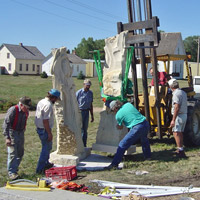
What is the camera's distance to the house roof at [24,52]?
53.6 m

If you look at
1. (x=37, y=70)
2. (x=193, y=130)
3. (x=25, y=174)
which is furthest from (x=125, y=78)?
(x=37, y=70)

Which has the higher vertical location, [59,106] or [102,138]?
[59,106]

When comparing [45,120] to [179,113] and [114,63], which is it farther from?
[179,113]

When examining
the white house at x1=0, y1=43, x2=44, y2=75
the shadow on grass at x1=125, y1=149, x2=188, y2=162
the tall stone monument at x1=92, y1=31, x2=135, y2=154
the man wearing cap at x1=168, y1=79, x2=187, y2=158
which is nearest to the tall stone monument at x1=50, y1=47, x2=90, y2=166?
the tall stone monument at x1=92, y1=31, x2=135, y2=154

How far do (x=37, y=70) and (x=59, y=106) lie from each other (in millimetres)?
50255

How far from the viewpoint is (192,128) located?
8578 millimetres

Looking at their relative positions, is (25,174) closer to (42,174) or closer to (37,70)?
(42,174)

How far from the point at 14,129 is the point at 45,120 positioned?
1.87 feet

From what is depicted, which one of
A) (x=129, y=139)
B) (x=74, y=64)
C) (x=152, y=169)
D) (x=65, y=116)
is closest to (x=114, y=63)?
(x=65, y=116)

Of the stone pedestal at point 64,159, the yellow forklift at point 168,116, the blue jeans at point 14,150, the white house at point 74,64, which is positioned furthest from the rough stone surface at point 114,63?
the white house at point 74,64

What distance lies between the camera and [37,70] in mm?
55906

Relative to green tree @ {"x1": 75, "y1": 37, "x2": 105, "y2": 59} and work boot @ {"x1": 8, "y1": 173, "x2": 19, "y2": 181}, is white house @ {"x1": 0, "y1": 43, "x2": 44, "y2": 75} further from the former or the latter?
work boot @ {"x1": 8, "y1": 173, "x2": 19, "y2": 181}

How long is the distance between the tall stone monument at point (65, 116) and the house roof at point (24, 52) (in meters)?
47.8

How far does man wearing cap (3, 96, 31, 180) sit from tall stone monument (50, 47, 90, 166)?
3.46ft
